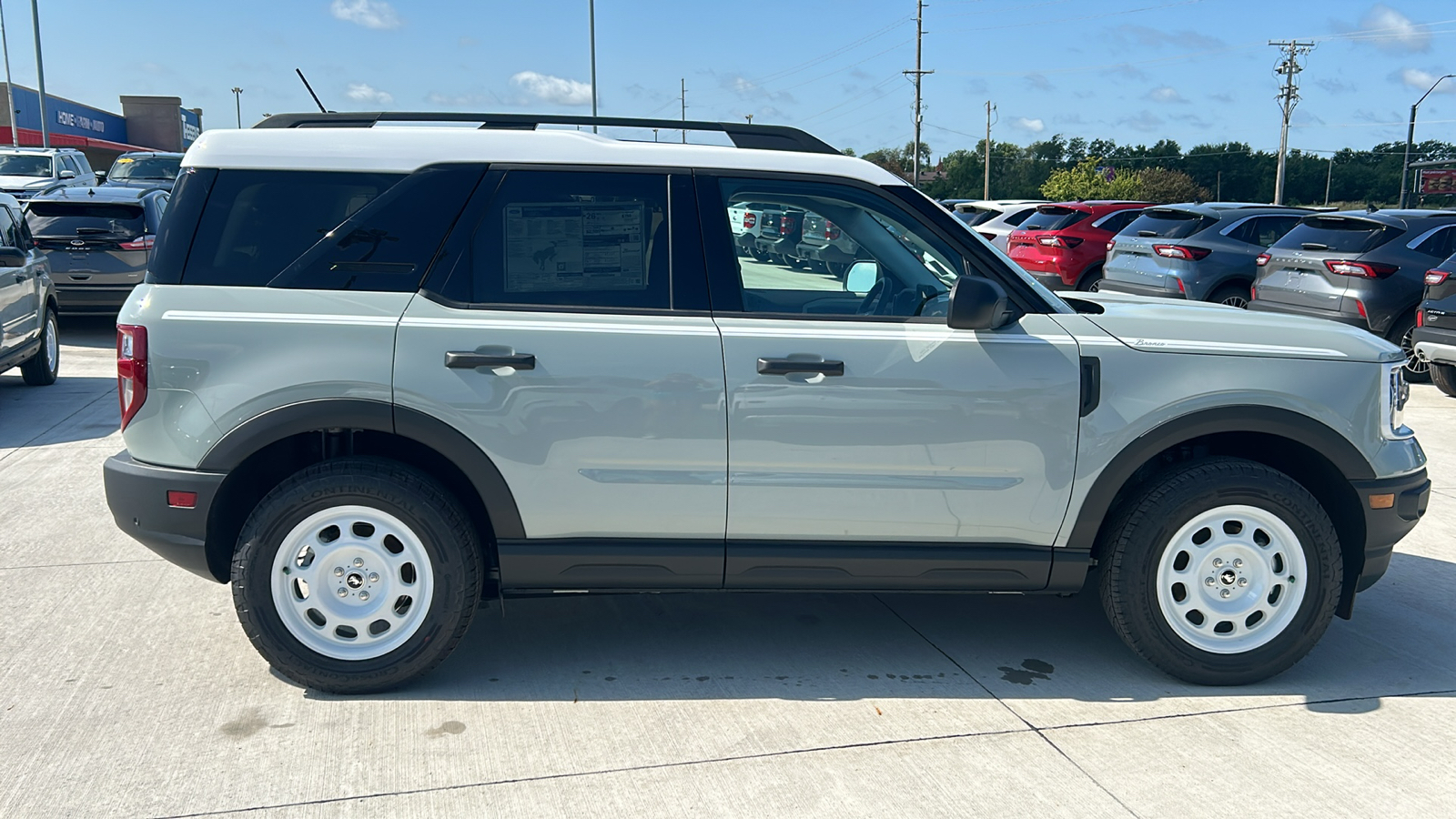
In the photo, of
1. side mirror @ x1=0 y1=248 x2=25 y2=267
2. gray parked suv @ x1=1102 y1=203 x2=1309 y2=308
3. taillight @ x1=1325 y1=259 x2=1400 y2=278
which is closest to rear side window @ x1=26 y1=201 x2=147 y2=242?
side mirror @ x1=0 y1=248 x2=25 y2=267

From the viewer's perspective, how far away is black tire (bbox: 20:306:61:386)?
32.4 feet

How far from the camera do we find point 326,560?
3840 millimetres

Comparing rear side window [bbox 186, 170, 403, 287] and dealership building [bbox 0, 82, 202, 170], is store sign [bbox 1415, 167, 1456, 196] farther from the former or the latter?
rear side window [bbox 186, 170, 403, 287]

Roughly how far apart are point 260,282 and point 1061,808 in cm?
294

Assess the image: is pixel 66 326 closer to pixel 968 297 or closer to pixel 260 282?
pixel 260 282

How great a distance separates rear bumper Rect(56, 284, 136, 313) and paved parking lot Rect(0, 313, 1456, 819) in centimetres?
839

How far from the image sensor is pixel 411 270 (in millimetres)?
3848

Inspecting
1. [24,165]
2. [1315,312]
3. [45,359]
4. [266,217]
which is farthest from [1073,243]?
[24,165]

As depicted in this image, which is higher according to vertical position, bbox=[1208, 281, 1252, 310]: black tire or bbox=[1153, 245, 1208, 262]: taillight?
bbox=[1153, 245, 1208, 262]: taillight

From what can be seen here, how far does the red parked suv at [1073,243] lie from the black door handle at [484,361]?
46.8 feet

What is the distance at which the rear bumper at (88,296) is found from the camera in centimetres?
1258

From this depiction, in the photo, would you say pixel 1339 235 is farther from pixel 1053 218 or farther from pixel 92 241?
pixel 92 241

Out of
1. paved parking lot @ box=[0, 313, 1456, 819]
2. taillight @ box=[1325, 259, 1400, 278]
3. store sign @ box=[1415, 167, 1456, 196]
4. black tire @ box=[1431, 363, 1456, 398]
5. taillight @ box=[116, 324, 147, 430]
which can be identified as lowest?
paved parking lot @ box=[0, 313, 1456, 819]

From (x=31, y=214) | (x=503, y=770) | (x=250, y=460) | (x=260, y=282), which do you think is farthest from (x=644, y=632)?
(x=31, y=214)
